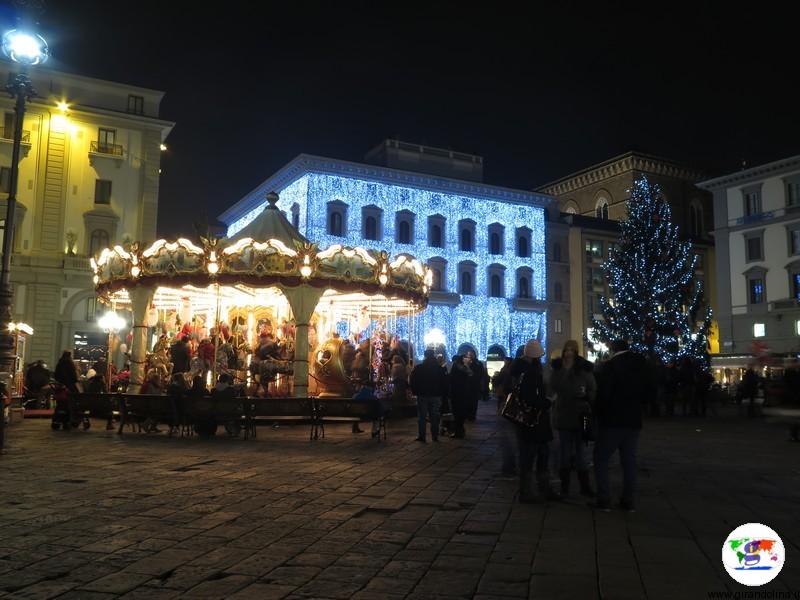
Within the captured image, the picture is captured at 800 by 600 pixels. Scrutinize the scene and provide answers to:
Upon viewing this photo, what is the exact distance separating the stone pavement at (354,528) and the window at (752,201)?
119 ft

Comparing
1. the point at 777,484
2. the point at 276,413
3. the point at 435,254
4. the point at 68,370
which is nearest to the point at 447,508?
the point at 777,484

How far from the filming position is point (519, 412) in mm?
7582

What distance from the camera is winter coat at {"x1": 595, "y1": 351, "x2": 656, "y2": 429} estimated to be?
22.5ft

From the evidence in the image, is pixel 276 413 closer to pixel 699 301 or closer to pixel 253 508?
pixel 253 508

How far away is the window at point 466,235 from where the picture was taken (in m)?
47.4

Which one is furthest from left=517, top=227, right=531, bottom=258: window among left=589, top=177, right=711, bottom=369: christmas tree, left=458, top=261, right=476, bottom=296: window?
left=589, top=177, right=711, bottom=369: christmas tree

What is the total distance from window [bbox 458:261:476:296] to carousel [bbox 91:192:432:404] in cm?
2567

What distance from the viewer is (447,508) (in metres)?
6.85

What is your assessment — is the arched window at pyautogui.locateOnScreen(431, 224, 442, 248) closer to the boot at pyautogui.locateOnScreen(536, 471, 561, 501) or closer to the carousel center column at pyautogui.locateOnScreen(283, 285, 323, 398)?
the carousel center column at pyautogui.locateOnScreen(283, 285, 323, 398)

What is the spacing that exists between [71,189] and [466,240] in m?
23.8

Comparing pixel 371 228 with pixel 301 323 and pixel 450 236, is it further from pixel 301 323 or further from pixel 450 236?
pixel 301 323

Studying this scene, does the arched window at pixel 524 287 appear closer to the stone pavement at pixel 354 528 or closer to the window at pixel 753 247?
the window at pixel 753 247

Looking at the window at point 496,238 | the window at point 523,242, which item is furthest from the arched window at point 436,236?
the window at point 523,242

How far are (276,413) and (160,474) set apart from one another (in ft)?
16.2
